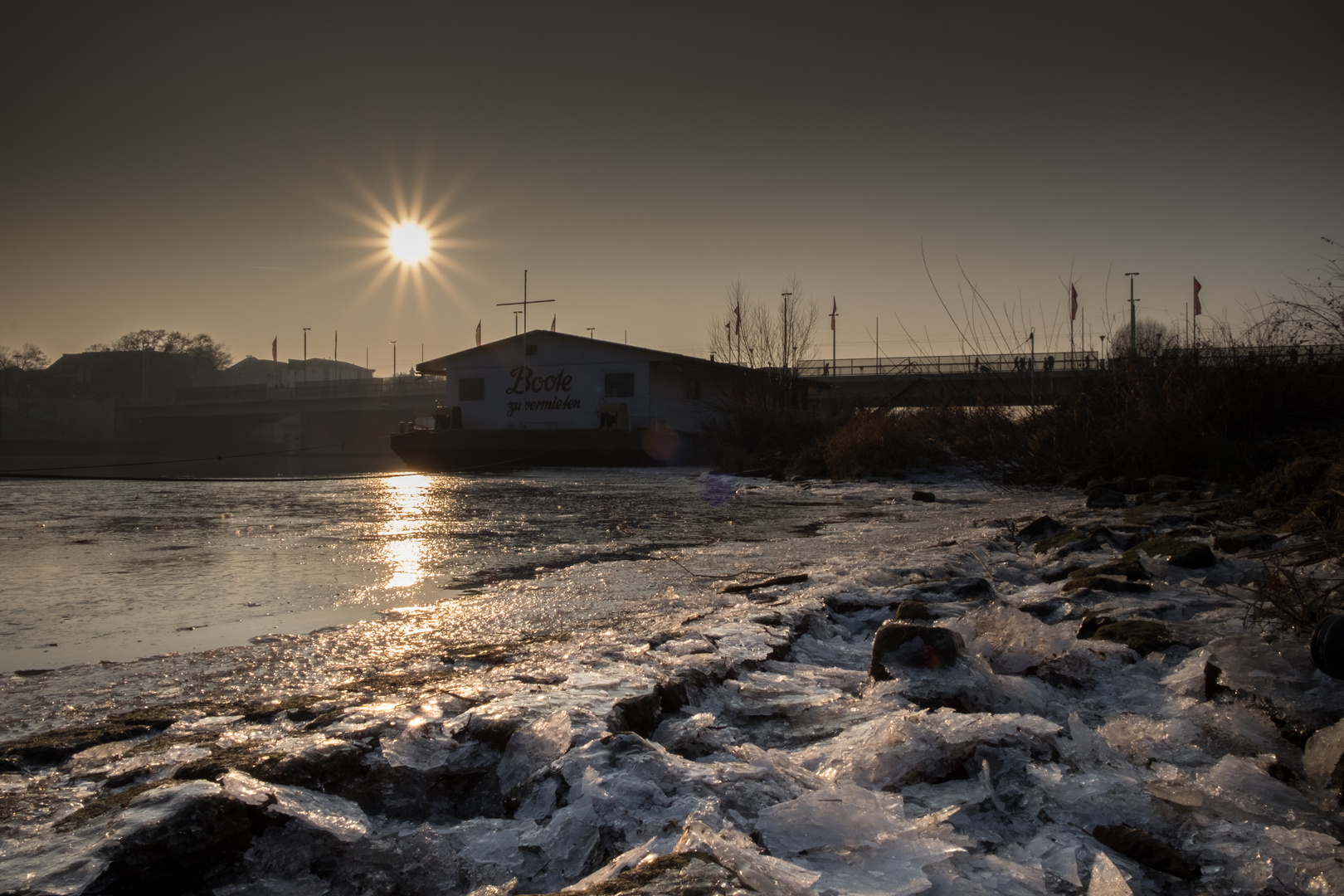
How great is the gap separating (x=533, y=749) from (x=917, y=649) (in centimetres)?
134

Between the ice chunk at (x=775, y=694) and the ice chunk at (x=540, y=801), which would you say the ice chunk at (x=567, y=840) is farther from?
the ice chunk at (x=775, y=694)

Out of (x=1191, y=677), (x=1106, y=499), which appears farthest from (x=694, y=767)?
(x=1106, y=499)

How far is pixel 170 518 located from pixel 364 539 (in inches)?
124

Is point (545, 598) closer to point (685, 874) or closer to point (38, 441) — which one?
point (685, 874)

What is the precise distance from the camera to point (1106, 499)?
9.27 metres

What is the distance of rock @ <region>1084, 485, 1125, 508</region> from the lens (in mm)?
9148

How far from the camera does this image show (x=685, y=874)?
146cm

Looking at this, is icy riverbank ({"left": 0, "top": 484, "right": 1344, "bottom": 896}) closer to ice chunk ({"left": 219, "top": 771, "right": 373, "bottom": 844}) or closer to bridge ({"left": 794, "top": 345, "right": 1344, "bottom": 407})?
ice chunk ({"left": 219, "top": 771, "right": 373, "bottom": 844})

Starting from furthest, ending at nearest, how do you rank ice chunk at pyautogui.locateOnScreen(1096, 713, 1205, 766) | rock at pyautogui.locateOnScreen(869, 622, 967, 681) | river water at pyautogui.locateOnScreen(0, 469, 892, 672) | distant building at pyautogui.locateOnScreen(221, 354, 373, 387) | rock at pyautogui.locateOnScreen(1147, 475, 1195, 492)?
distant building at pyautogui.locateOnScreen(221, 354, 373, 387) → rock at pyautogui.locateOnScreen(1147, 475, 1195, 492) → river water at pyautogui.locateOnScreen(0, 469, 892, 672) → rock at pyautogui.locateOnScreen(869, 622, 967, 681) → ice chunk at pyautogui.locateOnScreen(1096, 713, 1205, 766)

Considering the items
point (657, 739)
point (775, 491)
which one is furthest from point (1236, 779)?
point (775, 491)

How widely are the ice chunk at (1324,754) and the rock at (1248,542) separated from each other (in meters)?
3.40

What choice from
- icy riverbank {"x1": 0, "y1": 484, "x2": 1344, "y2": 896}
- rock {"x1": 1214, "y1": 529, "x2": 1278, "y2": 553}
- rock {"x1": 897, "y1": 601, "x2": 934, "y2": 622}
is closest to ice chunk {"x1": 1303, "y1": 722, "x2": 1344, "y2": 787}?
icy riverbank {"x1": 0, "y1": 484, "x2": 1344, "y2": 896}

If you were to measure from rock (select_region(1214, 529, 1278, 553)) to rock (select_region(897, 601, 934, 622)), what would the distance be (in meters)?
2.61

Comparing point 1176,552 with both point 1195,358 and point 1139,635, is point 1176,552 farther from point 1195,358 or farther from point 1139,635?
point 1195,358
